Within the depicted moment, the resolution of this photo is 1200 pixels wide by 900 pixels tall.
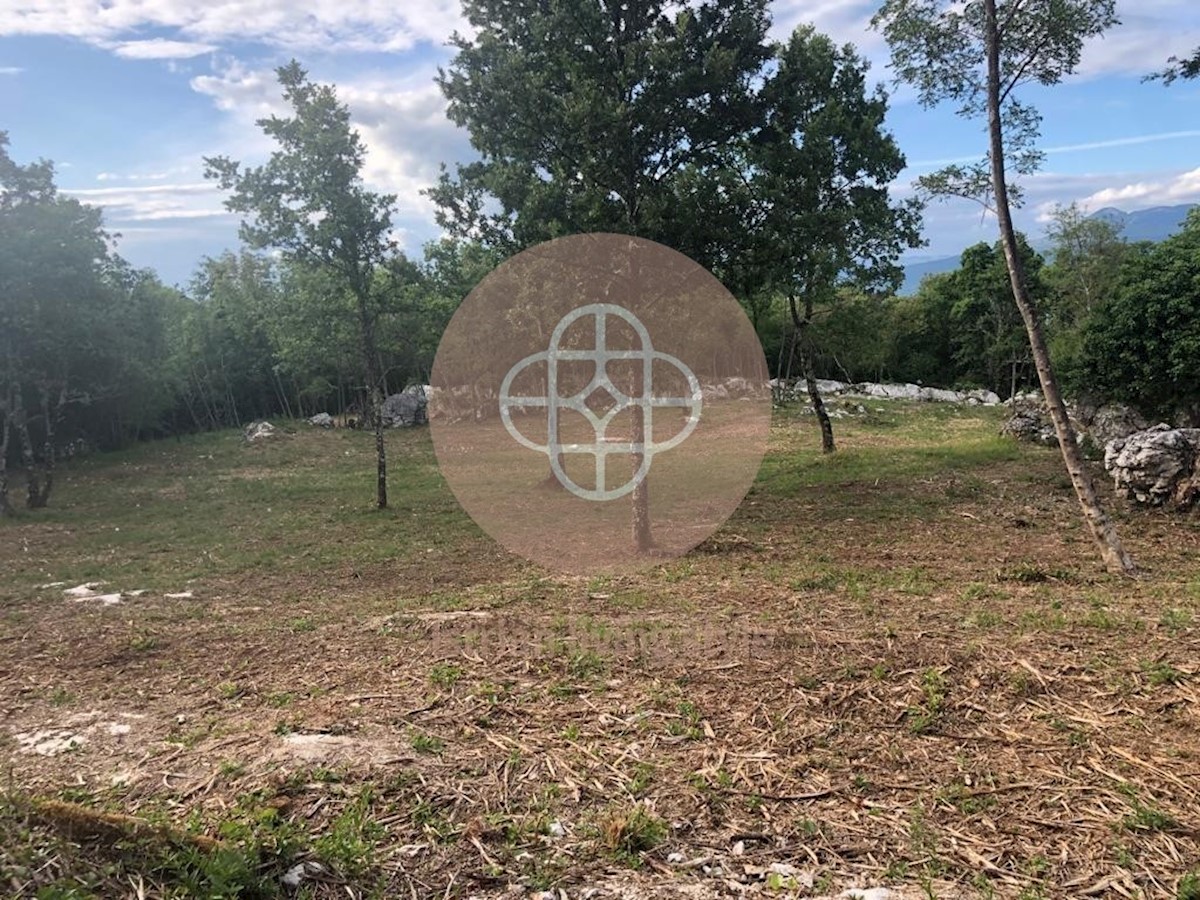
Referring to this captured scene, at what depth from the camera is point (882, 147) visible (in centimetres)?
1619

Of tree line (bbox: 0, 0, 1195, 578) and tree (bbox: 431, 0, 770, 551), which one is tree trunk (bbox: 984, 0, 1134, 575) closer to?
tree line (bbox: 0, 0, 1195, 578)

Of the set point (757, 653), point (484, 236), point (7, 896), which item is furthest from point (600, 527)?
point (7, 896)

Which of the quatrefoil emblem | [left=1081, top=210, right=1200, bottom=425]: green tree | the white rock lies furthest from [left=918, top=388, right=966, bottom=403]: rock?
the white rock

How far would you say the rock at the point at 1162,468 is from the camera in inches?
473

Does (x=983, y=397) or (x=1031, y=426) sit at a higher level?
(x=983, y=397)

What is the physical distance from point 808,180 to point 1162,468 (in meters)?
7.30

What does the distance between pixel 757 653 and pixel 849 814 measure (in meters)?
2.24

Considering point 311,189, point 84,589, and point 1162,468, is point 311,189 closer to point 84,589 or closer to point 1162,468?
point 84,589

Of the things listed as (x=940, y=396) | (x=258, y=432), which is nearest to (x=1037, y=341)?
(x=258, y=432)

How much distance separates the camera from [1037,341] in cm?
909

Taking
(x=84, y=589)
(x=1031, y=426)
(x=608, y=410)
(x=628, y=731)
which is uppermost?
(x=608, y=410)

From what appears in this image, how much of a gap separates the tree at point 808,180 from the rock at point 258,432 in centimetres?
2491

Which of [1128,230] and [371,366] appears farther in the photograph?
[1128,230]

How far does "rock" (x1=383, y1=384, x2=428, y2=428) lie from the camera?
37.8 metres
